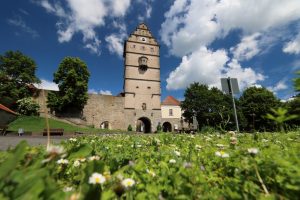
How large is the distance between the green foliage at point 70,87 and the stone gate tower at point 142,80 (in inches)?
304

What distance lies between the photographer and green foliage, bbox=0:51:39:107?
1148 inches

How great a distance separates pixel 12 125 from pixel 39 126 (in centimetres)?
272

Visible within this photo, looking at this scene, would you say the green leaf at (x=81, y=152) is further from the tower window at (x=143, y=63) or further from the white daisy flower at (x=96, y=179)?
the tower window at (x=143, y=63)

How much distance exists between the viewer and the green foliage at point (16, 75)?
29158 mm

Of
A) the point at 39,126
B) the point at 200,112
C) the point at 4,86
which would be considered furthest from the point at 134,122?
the point at 4,86

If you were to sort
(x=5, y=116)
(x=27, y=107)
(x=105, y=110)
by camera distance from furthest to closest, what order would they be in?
(x=105, y=110)
(x=27, y=107)
(x=5, y=116)

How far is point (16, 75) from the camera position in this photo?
32.2 m

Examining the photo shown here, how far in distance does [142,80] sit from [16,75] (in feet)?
66.0

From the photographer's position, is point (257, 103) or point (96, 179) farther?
point (257, 103)

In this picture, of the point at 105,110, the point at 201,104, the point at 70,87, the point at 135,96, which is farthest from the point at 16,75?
the point at 201,104

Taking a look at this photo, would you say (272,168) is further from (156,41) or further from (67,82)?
(156,41)

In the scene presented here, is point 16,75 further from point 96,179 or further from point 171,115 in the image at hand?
point 96,179

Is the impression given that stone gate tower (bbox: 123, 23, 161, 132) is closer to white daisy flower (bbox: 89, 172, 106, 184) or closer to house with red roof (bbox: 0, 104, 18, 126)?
house with red roof (bbox: 0, 104, 18, 126)

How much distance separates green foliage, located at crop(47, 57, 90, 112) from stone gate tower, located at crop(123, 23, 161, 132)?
773 cm
